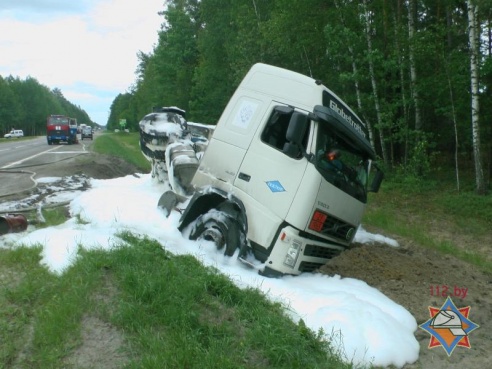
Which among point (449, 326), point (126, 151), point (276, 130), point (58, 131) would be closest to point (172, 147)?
point (276, 130)

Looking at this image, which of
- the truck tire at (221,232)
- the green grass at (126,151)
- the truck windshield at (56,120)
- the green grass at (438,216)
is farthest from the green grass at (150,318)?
the truck windshield at (56,120)

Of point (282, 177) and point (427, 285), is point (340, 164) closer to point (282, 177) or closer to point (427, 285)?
point (282, 177)

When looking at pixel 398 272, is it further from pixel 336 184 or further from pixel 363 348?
pixel 363 348

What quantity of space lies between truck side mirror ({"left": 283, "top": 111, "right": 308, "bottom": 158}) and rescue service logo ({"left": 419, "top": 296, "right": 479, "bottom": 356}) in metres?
2.26

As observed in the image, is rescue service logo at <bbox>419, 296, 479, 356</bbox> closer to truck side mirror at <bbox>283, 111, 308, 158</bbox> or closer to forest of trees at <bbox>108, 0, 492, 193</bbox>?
truck side mirror at <bbox>283, 111, 308, 158</bbox>

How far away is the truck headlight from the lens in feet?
19.5

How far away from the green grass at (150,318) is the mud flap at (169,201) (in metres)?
2.15

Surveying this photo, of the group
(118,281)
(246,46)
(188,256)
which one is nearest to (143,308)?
(118,281)

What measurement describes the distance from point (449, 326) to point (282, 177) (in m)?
2.41

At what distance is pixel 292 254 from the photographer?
19.5 ft

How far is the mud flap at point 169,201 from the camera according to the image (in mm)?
7734

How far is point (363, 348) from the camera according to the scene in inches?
172

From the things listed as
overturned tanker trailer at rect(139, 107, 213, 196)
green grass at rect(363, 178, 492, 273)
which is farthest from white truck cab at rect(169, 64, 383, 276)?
green grass at rect(363, 178, 492, 273)

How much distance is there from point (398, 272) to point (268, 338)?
9.11 ft
